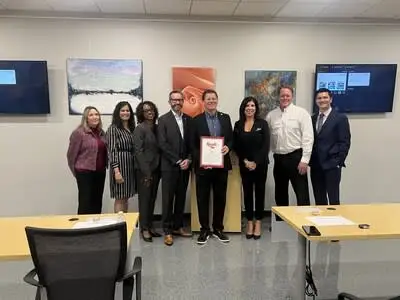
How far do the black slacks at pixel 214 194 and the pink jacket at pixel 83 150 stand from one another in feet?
3.66

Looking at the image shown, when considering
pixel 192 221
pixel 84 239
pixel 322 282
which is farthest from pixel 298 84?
pixel 84 239

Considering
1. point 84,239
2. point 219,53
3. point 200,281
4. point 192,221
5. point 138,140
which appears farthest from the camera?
point 219,53

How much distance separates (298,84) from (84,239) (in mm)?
3879

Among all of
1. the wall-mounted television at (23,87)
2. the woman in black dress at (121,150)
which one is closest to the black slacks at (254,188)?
the woman in black dress at (121,150)

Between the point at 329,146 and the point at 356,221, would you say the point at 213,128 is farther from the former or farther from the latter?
the point at 356,221

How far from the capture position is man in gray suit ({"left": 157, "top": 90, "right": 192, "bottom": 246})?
3.91 m

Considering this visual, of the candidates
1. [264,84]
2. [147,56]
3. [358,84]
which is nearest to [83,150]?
[147,56]

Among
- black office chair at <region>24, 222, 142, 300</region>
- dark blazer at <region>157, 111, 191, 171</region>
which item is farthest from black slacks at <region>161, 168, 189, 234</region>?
black office chair at <region>24, 222, 142, 300</region>

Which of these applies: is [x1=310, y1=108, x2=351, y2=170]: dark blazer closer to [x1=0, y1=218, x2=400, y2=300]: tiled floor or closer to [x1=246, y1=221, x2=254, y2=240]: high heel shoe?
[x1=0, y1=218, x2=400, y2=300]: tiled floor

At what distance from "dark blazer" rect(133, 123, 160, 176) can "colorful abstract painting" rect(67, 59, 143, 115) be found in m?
0.88

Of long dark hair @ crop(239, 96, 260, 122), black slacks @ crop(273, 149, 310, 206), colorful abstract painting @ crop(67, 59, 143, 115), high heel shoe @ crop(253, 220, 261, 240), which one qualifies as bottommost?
high heel shoe @ crop(253, 220, 261, 240)

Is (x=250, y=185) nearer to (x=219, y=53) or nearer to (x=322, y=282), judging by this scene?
(x=322, y=282)

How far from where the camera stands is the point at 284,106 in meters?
4.01

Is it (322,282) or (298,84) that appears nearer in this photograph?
(322,282)
